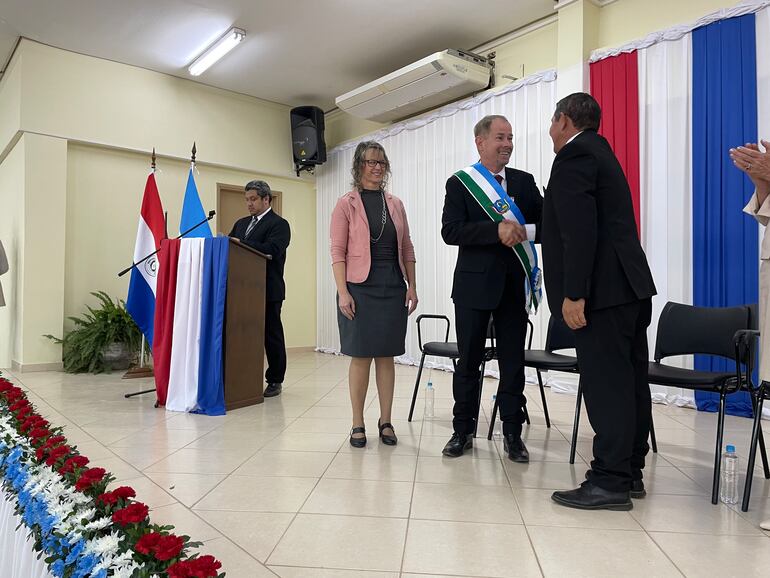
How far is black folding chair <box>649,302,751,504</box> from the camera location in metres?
2.08

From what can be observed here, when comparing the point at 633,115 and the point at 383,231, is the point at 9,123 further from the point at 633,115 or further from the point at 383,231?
the point at 633,115

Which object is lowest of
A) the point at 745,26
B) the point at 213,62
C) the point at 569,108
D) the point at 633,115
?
the point at 569,108

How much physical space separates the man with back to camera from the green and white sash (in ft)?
1.36

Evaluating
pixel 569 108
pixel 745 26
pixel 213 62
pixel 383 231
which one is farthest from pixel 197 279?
pixel 745 26

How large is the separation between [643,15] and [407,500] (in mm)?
4120

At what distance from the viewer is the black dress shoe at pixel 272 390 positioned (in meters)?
4.07

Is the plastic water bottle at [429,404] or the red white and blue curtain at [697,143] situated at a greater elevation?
the red white and blue curtain at [697,143]

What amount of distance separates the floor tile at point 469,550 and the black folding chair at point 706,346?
0.87m

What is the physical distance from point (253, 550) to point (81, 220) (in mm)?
5233

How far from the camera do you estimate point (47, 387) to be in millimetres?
4492

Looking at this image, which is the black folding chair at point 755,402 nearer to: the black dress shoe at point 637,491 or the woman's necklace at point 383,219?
the black dress shoe at point 637,491

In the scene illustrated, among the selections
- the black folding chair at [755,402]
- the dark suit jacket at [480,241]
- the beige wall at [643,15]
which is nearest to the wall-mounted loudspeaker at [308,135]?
the beige wall at [643,15]

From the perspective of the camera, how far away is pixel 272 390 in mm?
4121

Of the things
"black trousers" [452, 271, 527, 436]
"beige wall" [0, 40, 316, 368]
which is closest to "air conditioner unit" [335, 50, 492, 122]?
"beige wall" [0, 40, 316, 368]
